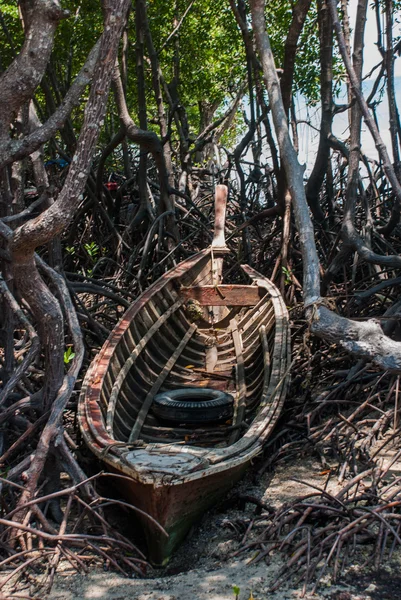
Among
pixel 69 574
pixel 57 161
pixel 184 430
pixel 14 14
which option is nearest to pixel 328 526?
pixel 69 574

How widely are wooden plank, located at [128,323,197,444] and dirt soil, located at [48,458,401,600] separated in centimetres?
102

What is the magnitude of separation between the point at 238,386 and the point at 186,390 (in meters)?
0.60

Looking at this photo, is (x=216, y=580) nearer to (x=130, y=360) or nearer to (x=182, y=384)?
(x=130, y=360)

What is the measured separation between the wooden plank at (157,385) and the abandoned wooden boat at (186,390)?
0.01 metres

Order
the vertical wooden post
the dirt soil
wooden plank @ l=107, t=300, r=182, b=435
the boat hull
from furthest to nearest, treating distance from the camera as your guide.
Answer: the vertical wooden post
wooden plank @ l=107, t=300, r=182, b=435
the boat hull
the dirt soil

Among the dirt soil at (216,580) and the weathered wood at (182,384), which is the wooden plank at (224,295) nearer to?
the weathered wood at (182,384)

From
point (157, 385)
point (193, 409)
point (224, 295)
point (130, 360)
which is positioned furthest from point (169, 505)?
point (224, 295)

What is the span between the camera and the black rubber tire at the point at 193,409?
5.48 m

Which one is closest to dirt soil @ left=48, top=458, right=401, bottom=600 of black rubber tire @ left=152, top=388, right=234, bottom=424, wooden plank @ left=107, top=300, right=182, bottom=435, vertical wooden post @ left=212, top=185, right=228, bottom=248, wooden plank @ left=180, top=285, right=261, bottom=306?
wooden plank @ left=107, top=300, right=182, bottom=435

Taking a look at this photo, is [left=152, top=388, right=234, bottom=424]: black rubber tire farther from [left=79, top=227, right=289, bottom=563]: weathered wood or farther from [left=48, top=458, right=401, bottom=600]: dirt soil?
[left=48, top=458, right=401, bottom=600]: dirt soil

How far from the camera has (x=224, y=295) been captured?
750cm

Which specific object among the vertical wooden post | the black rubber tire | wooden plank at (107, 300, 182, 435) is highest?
the vertical wooden post

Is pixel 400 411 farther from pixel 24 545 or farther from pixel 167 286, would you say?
pixel 167 286

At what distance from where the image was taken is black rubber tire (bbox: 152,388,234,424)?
548 centimetres
